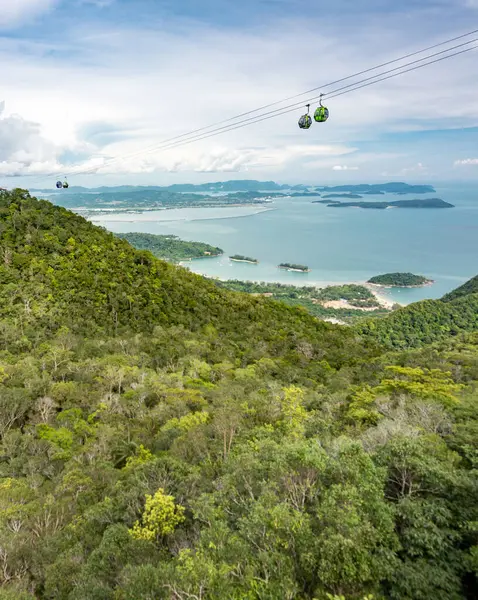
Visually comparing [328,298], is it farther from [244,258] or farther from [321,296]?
[244,258]

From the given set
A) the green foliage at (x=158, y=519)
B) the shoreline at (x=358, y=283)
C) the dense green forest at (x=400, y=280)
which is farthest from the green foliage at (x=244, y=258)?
the green foliage at (x=158, y=519)

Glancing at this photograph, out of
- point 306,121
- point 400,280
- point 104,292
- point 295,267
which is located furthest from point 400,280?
point 306,121

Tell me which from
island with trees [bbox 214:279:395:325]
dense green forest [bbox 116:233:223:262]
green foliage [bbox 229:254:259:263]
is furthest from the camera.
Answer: dense green forest [bbox 116:233:223:262]

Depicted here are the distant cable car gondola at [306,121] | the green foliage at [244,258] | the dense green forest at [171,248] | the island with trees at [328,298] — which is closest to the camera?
the distant cable car gondola at [306,121]

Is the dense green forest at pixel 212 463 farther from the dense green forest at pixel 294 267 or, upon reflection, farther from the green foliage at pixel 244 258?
the green foliage at pixel 244 258

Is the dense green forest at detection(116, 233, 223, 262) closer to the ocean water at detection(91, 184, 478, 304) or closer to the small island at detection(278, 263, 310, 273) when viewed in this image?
the ocean water at detection(91, 184, 478, 304)

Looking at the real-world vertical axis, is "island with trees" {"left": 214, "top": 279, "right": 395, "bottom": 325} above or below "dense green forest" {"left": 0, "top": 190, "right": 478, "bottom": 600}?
below

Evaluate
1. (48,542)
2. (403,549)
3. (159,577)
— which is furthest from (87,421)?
(403,549)

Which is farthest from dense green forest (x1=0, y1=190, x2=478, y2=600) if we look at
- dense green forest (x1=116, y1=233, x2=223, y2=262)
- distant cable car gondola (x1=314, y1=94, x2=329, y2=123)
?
dense green forest (x1=116, y1=233, x2=223, y2=262)
